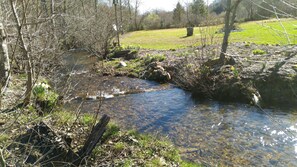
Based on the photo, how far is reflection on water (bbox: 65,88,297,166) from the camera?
7176 mm

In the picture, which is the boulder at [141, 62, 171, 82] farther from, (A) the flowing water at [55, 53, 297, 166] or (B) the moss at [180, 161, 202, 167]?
(B) the moss at [180, 161, 202, 167]

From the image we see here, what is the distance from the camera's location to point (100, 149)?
21.6 ft

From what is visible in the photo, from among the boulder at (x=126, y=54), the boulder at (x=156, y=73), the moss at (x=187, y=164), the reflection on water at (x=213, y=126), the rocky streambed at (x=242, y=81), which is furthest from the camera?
the boulder at (x=126, y=54)

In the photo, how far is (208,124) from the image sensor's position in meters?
9.35

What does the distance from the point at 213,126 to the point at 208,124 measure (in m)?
0.23

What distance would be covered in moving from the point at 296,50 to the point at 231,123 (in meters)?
7.33

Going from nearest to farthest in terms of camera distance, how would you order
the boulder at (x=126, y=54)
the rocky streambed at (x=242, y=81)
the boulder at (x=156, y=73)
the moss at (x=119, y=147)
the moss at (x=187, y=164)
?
the moss at (x=187, y=164) → the moss at (x=119, y=147) → the rocky streambed at (x=242, y=81) → the boulder at (x=156, y=73) → the boulder at (x=126, y=54)

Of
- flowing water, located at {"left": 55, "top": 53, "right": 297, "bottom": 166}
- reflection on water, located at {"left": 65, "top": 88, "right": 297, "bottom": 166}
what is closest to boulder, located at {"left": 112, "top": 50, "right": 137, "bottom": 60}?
flowing water, located at {"left": 55, "top": 53, "right": 297, "bottom": 166}

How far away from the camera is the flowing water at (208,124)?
283 inches

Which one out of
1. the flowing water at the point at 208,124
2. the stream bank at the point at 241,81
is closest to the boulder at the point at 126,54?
the stream bank at the point at 241,81

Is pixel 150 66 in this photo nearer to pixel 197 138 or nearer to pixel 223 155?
pixel 197 138

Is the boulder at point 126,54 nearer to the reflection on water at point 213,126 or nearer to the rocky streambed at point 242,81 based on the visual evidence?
the rocky streambed at point 242,81

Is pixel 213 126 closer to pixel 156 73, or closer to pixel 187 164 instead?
pixel 187 164

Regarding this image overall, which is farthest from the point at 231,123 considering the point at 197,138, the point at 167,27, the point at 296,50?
the point at 167,27
